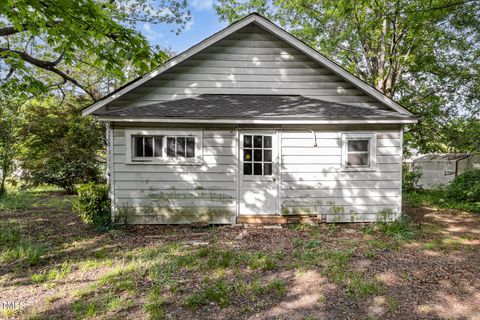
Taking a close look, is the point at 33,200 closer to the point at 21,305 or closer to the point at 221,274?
the point at 21,305

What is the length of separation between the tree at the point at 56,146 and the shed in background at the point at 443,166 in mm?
16854

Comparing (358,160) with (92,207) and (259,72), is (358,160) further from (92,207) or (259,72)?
(92,207)

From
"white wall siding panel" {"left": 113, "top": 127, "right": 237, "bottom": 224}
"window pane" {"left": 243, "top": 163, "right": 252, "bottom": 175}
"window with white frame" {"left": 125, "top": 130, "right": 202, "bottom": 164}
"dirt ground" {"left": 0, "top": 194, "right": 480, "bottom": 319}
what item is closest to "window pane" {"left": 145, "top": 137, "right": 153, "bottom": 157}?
"window with white frame" {"left": 125, "top": 130, "right": 202, "bottom": 164}

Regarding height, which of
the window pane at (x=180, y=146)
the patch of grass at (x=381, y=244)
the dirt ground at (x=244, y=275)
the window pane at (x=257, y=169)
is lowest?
the patch of grass at (x=381, y=244)

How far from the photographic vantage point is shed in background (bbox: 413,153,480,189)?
48.8ft

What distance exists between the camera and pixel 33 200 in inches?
414

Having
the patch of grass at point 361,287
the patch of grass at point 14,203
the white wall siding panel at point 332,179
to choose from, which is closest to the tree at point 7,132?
the patch of grass at point 14,203

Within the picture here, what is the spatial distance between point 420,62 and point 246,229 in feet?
40.5

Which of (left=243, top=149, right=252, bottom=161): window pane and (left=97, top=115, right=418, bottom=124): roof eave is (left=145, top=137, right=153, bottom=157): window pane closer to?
(left=97, top=115, right=418, bottom=124): roof eave

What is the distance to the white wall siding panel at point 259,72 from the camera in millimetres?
7902

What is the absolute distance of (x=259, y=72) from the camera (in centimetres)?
802

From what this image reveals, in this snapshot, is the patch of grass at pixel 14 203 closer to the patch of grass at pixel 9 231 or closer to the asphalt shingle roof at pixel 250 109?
the patch of grass at pixel 9 231

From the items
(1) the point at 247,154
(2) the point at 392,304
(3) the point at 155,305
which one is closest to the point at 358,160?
(1) the point at 247,154

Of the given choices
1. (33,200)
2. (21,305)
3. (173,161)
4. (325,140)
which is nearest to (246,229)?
(173,161)
